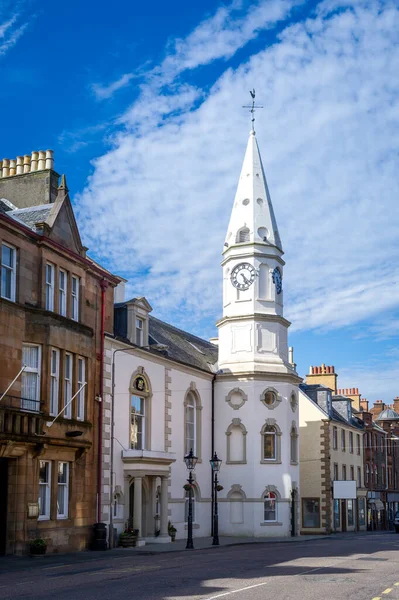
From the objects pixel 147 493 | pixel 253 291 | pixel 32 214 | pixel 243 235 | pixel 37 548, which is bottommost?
pixel 37 548

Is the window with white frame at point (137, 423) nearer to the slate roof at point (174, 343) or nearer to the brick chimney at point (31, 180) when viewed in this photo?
the slate roof at point (174, 343)

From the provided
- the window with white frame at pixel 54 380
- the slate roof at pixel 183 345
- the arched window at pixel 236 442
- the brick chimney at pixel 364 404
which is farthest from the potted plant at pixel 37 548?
the brick chimney at pixel 364 404

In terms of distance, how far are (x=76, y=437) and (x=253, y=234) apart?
68.1 ft

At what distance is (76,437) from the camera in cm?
3069

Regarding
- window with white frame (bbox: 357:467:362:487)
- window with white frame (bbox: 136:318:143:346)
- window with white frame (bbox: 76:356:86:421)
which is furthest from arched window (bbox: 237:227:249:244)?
window with white frame (bbox: 357:467:362:487)

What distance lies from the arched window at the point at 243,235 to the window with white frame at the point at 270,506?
575 inches

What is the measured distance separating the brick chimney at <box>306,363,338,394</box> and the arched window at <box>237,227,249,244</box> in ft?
74.3

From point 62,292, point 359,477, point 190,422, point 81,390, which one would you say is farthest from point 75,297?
point 359,477

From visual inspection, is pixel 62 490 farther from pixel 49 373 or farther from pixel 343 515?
pixel 343 515

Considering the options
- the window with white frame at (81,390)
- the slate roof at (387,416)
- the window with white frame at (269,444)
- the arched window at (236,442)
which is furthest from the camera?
the slate roof at (387,416)

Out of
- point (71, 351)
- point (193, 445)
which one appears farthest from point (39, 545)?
point (193, 445)

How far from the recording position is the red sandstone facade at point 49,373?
27.0m

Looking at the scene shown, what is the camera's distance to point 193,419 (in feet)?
144

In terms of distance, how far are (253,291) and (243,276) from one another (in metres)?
1.14
